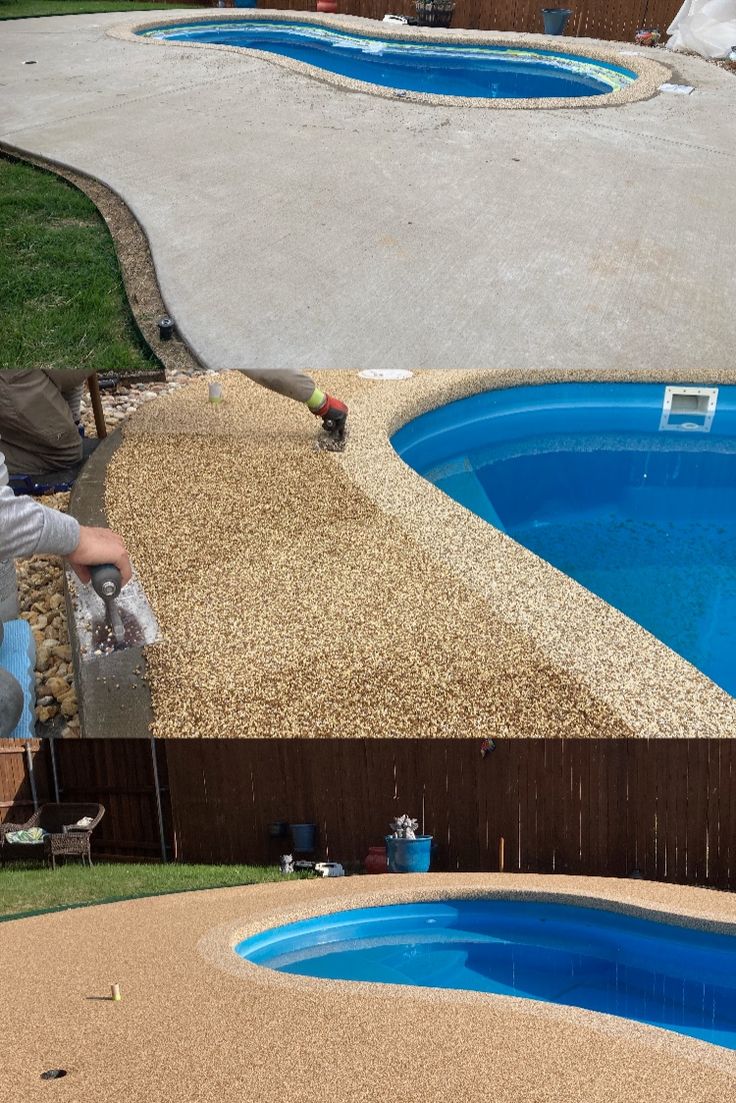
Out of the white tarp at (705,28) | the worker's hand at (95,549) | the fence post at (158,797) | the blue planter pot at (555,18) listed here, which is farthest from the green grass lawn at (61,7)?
the worker's hand at (95,549)

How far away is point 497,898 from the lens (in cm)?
449

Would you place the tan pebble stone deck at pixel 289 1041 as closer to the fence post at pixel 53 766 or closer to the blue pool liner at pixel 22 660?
the fence post at pixel 53 766

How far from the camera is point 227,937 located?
385 centimetres

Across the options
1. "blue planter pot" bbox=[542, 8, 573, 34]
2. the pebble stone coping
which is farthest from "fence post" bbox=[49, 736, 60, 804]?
"blue planter pot" bbox=[542, 8, 573, 34]

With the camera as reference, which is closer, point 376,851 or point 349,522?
point 349,522

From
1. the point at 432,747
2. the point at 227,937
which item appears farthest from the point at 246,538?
the point at 227,937

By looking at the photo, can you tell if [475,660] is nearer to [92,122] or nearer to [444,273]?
[444,273]

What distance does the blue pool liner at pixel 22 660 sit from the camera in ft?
11.3

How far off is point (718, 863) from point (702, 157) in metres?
4.90

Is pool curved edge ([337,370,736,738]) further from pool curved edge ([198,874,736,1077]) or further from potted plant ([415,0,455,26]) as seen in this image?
potted plant ([415,0,455,26])

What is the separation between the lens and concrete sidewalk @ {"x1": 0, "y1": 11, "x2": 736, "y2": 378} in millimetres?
4352

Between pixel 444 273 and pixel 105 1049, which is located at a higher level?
pixel 444 273

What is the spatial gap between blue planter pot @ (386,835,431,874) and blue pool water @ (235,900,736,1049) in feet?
1.08

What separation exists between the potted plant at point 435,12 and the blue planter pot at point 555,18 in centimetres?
128
